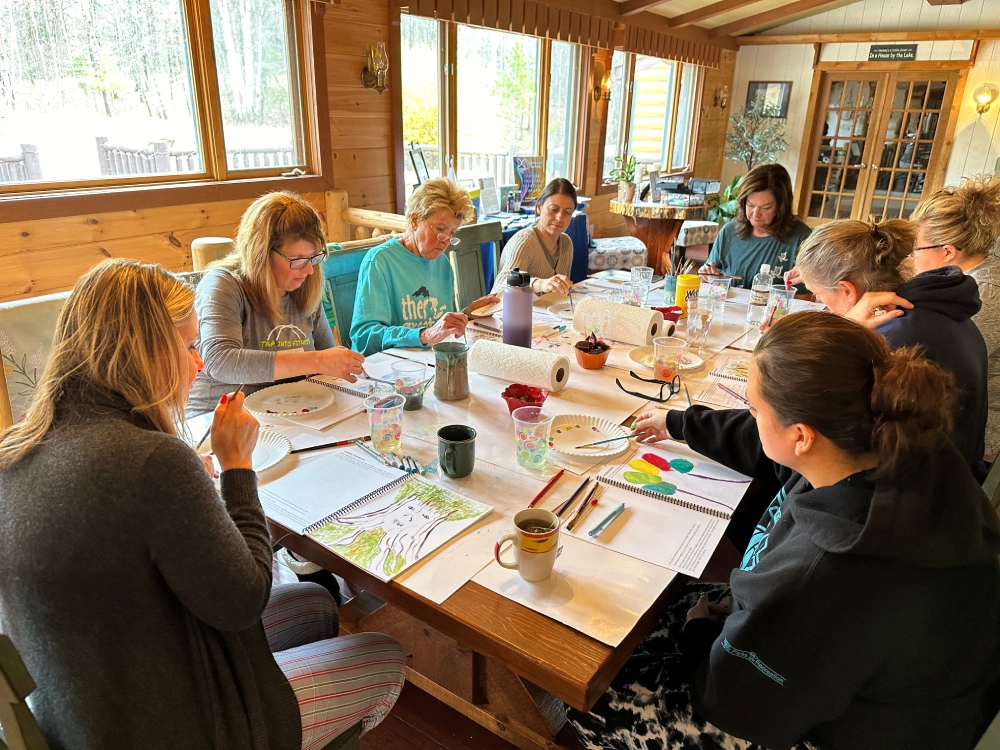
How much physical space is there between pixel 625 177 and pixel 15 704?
19.7 feet

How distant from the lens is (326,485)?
1.23 metres

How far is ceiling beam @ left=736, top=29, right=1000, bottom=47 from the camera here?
6820 mm

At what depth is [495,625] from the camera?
898 millimetres

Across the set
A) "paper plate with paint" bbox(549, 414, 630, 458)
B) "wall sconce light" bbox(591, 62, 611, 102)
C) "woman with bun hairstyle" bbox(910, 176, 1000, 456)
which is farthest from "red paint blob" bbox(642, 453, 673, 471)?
"wall sconce light" bbox(591, 62, 611, 102)

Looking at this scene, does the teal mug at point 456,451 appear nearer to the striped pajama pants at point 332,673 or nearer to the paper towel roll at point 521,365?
the striped pajama pants at point 332,673

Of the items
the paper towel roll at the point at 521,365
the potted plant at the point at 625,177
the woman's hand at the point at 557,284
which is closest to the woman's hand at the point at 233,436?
the paper towel roll at the point at 521,365

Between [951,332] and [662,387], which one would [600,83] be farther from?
[951,332]

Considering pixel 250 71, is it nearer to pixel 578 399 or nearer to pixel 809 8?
pixel 578 399

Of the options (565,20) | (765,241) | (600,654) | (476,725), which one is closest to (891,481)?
(600,654)

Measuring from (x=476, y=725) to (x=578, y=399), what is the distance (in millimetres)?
820

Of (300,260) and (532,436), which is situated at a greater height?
(300,260)

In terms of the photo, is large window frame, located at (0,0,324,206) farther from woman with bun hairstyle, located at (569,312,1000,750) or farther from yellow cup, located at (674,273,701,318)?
woman with bun hairstyle, located at (569,312,1000,750)

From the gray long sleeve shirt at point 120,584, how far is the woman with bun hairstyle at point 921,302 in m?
1.41

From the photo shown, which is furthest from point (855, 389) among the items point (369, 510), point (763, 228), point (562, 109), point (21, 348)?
point (562, 109)
